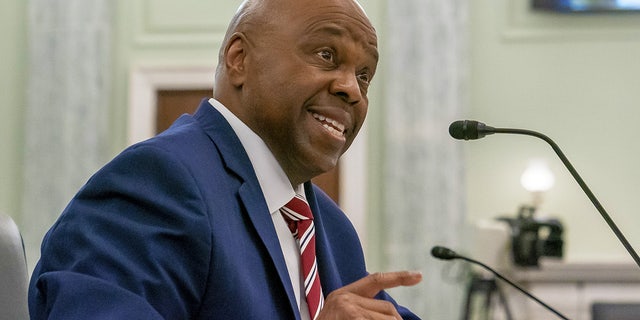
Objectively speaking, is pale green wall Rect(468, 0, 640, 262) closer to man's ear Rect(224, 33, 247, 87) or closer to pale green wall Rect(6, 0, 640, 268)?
pale green wall Rect(6, 0, 640, 268)

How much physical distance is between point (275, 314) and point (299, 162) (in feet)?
0.96

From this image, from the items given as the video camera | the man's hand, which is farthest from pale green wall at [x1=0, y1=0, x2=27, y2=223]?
the man's hand

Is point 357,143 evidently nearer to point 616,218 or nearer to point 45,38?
point 616,218

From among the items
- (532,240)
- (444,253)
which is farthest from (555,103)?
(444,253)

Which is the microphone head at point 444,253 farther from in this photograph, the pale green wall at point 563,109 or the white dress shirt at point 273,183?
the pale green wall at point 563,109

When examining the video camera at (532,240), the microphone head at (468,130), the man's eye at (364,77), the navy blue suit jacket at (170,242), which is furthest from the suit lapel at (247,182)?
the video camera at (532,240)

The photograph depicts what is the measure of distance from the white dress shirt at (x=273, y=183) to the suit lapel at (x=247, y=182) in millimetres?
24

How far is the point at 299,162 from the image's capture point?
165cm

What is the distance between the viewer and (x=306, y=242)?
1.63m

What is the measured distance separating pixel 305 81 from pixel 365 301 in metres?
0.43

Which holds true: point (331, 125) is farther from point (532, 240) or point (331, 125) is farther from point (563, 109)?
point (563, 109)

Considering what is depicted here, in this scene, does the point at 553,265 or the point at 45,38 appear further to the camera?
the point at 45,38

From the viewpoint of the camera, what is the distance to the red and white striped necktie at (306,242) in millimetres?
1581

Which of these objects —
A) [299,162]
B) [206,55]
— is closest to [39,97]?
[206,55]
